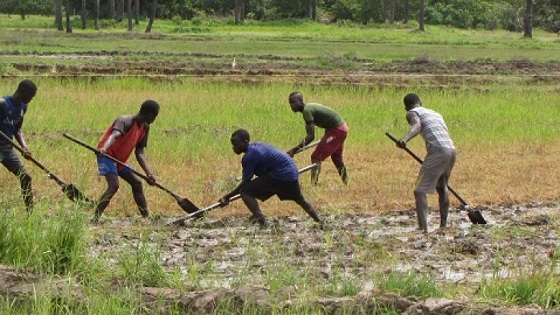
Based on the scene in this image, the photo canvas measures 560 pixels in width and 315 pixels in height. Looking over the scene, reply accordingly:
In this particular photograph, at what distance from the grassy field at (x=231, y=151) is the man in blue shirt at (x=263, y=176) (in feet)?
2.92

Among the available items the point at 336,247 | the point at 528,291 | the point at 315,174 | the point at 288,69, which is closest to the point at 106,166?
the point at 336,247

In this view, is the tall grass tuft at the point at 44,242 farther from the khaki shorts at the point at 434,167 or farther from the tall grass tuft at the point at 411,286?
the khaki shorts at the point at 434,167

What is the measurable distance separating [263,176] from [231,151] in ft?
14.1

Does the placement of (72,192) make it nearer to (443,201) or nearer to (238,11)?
(443,201)

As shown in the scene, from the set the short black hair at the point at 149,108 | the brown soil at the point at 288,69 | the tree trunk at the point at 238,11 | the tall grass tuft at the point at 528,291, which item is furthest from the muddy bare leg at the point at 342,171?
the tree trunk at the point at 238,11

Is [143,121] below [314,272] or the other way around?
the other way around

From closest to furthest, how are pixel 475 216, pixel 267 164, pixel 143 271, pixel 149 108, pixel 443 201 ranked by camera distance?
pixel 143 271 < pixel 267 164 < pixel 149 108 < pixel 443 201 < pixel 475 216

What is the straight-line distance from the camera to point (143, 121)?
9.68m

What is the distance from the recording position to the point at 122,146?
9.71 m

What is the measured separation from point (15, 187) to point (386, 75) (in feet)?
54.5

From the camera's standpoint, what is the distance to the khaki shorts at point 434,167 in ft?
32.0

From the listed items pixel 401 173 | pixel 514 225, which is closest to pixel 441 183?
pixel 514 225

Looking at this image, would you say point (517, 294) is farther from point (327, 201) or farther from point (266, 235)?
point (327, 201)

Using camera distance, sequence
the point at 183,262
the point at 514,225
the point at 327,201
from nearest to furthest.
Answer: the point at 183,262
the point at 514,225
the point at 327,201
